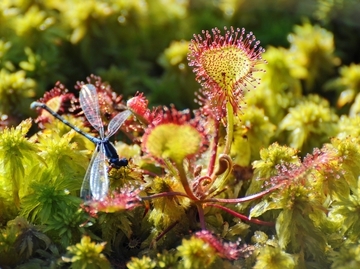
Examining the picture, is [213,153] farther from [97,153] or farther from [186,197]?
[97,153]

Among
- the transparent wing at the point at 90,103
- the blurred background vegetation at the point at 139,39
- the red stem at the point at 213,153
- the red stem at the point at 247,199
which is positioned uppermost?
the blurred background vegetation at the point at 139,39

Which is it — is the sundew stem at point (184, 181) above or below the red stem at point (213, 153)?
below

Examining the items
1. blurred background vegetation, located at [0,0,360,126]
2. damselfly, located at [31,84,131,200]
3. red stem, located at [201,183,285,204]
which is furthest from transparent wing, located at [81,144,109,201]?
blurred background vegetation, located at [0,0,360,126]

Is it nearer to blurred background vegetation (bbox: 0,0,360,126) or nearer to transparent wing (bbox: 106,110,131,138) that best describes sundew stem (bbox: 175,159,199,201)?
transparent wing (bbox: 106,110,131,138)

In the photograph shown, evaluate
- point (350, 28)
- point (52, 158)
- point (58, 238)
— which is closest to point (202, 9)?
point (350, 28)

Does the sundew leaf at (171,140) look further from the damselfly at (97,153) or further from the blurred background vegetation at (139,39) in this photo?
the blurred background vegetation at (139,39)

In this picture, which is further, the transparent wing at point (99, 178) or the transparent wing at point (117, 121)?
the transparent wing at point (117, 121)

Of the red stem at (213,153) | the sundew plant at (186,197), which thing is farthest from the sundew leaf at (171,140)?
the red stem at (213,153)

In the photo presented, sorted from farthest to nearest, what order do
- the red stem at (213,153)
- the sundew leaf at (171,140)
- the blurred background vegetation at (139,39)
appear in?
1. the blurred background vegetation at (139,39)
2. the red stem at (213,153)
3. the sundew leaf at (171,140)
